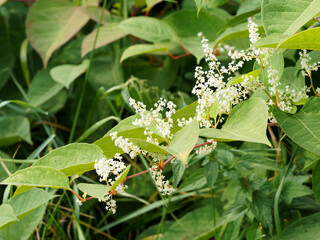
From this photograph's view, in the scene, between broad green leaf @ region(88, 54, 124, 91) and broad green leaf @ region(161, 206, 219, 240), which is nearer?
broad green leaf @ region(161, 206, 219, 240)

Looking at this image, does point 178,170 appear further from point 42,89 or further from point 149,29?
point 42,89

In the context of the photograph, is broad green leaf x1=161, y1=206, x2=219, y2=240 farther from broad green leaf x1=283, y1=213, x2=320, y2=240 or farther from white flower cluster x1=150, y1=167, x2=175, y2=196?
white flower cluster x1=150, y1=167, x2=175, y2=196

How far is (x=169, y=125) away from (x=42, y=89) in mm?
832

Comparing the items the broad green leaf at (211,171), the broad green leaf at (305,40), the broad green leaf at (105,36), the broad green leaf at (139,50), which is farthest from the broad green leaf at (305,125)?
the broad green leaf at (105,36)

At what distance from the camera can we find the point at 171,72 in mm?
1311

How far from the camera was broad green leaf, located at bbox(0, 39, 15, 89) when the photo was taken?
1413 mm

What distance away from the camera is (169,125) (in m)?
0.58

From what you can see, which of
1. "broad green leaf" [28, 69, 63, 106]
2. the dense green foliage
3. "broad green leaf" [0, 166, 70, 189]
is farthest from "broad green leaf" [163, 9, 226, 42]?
"broad green leaf" [0, 166, 70, 189]

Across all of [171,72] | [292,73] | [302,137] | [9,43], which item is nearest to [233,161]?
[292,73]

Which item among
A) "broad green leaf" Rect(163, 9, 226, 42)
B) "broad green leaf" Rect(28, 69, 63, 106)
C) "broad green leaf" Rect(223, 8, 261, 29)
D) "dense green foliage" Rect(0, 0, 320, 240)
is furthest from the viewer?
"broad green leaf" Rect(28, 69, 63, 106)

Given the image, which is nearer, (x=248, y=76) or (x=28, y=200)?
(x=248, y=76)

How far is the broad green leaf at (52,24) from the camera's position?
1.26 m

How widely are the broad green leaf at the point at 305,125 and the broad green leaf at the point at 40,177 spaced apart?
0.30 metres

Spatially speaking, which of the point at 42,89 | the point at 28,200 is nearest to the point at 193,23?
the point at 42,89
